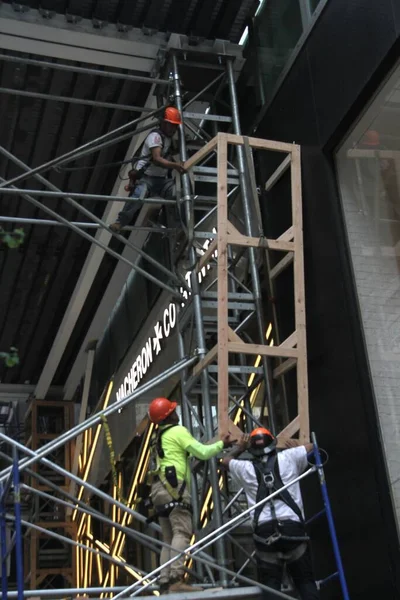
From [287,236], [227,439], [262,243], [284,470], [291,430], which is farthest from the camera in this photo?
[287,236]

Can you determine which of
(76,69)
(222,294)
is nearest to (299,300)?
(222,294)

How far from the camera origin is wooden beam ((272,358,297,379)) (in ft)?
33.2

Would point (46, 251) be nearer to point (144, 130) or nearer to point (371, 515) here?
point (144, 130)

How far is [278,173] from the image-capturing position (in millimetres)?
11367

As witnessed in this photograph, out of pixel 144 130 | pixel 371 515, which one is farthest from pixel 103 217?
pixel 371 515

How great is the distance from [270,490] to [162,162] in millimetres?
5313

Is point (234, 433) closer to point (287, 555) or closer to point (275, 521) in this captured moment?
point (275, 521)

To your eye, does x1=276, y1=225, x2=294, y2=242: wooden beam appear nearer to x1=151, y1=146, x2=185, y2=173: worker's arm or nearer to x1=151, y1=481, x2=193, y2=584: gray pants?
x1=151, y1=146, x2=185, y2=173: worker's arm

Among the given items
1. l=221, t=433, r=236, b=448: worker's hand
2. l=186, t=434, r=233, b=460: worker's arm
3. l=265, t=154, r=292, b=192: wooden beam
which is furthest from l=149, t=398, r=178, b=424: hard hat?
l=265, t=154, r=292, b=192: wooden beam

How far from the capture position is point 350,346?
9.57m

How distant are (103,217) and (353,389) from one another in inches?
306

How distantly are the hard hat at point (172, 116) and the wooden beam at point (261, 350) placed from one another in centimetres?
383

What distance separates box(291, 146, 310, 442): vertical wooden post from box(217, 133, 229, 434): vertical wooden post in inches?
34.1

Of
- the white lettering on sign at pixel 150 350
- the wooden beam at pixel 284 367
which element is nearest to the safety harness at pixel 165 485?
the wooden beam at pixel 284 367
